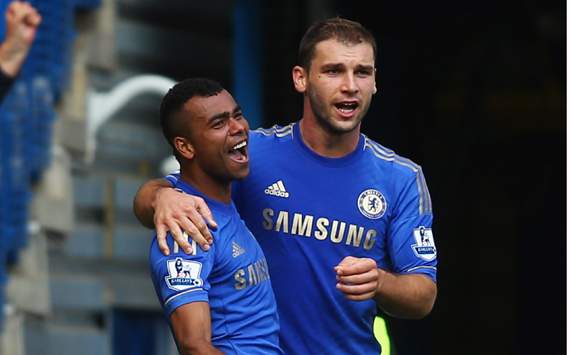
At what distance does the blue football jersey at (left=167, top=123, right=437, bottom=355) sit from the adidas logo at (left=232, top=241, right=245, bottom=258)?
0.58m

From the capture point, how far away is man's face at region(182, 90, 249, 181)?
600 centimetres

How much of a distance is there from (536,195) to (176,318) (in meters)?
8.68

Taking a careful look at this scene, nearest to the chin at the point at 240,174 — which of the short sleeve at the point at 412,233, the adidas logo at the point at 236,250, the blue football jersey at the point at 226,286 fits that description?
the blue football jersey at the point at 226,286

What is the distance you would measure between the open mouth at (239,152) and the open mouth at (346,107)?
52 centimetres

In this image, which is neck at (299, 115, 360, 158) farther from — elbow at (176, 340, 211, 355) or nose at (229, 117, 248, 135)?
elbow at (176, 340, 211, 355)

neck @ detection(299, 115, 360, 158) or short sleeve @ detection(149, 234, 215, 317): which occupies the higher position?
neck @ detection(299, 115, 360, 158)

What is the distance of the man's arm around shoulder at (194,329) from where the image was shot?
18.7 ft

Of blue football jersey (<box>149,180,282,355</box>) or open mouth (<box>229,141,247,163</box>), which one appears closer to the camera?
blue football jersey (<box>149,180,282,355</box>)

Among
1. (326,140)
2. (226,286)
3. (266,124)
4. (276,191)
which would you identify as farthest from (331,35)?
(266,124)

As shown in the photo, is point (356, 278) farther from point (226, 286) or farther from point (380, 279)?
point (226, 286)

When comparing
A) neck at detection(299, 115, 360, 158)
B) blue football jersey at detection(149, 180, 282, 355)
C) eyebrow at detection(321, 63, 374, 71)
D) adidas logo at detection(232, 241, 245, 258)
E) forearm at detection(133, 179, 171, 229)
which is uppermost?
eyebrow at detection(321, 63, 374, 71)

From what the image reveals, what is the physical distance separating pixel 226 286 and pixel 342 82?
925 millimetres

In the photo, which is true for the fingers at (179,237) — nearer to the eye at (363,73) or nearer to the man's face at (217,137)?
the man's face at (217,137)

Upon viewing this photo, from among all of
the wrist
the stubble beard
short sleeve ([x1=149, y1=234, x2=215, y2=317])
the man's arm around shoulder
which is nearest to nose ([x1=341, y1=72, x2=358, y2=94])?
the stubble beard
